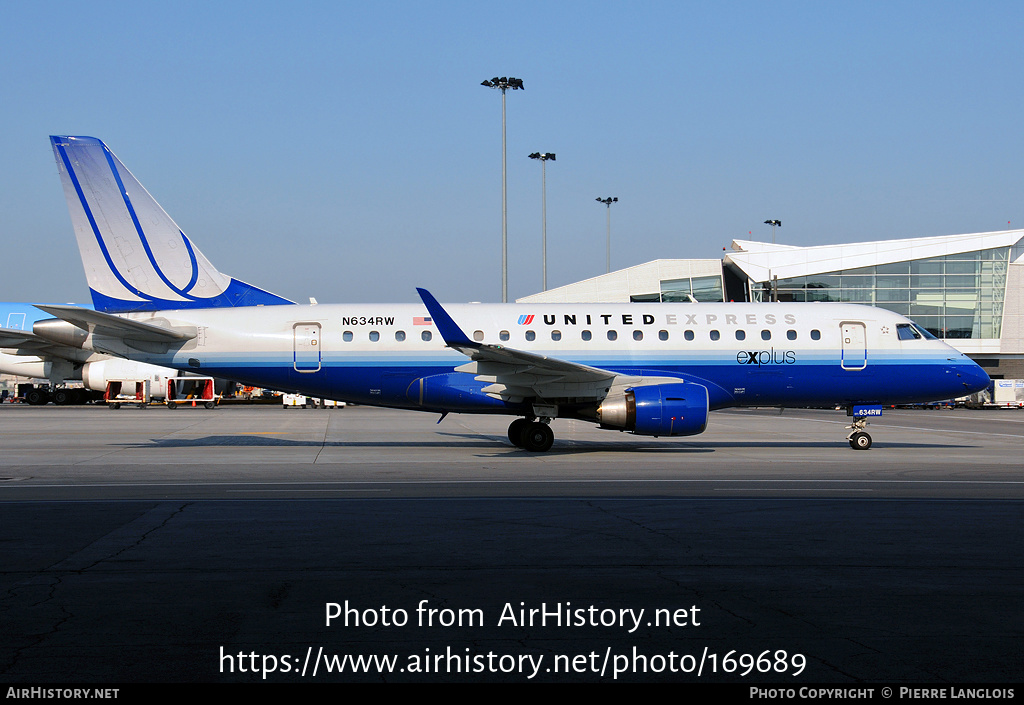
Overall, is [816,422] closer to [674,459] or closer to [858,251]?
[674,459]

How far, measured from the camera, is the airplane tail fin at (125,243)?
23.0 metres

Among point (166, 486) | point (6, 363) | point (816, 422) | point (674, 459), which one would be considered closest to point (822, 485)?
point (674, 459)

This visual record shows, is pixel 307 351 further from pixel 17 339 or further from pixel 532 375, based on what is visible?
pixel 17 339

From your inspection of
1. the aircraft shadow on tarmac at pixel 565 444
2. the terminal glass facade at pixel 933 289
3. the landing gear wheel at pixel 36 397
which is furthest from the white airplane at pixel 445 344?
the terminal glass facade at pixel 933 289

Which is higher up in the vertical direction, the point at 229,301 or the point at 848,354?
the point at 229,301

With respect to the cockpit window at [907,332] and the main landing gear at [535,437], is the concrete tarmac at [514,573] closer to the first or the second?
the main landing gear at [535,437]

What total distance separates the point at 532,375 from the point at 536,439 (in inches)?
68.8

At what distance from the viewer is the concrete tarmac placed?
5.62 metres

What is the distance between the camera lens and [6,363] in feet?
187

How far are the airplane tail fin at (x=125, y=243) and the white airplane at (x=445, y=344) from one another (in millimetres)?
30

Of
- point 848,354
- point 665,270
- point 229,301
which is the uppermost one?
point 665,270

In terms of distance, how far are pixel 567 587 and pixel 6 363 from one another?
5913 cm

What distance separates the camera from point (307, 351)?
23172 mm

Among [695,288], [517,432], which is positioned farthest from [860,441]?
[695,288]
